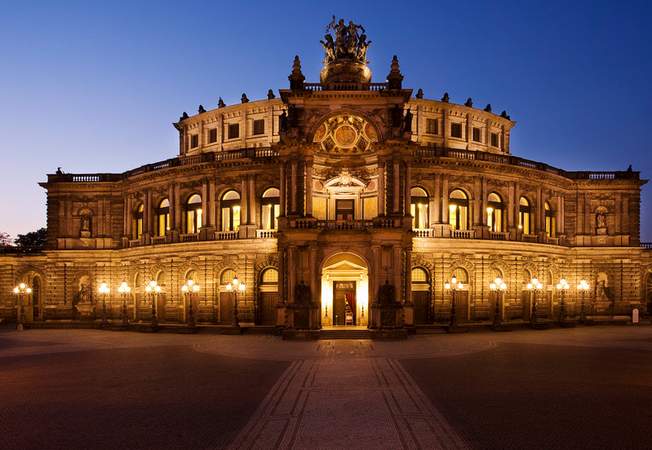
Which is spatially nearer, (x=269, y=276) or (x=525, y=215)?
(x=269, y=276)

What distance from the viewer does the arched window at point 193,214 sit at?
56.6 metres

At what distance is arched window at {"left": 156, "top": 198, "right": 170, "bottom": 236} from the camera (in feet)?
192

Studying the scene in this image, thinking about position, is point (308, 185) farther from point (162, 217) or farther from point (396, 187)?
point (162, 217)

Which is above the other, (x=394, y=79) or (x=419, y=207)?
(x=394, y=79)

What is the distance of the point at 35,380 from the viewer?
25.2m

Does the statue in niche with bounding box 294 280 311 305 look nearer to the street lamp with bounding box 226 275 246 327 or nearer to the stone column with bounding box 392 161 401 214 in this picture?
the street lamp with bounding box 226 275 246 327

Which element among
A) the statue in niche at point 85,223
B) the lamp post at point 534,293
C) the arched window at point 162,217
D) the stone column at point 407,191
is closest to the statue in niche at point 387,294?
the stone column at point 407,191

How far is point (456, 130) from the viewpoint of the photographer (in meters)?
63.2

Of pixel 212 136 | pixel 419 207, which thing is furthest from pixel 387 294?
pixel 212 136

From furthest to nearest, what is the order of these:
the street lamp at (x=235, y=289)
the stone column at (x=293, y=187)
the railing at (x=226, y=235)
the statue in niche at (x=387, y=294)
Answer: the railing at (x=226, y=235)
the street lamp at (x=235, y=289)
the stone column at (x=293, y=187)
the statue in niche at (x=387, y=294)

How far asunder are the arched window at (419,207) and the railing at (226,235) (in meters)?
15.8

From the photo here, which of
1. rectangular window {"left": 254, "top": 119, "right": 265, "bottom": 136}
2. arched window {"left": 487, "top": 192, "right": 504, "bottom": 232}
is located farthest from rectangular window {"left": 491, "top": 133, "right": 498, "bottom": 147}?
rectangular window {"left": 254, "top": 119, "right": 265, "bottom": 136}

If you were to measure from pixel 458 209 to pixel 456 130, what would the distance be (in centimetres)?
1242

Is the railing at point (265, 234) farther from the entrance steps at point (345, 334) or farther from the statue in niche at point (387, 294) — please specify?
the statue in niche at point (387, 294)
